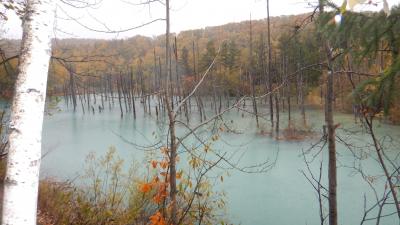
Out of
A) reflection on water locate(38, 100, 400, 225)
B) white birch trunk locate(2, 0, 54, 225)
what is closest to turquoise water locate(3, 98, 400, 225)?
reflection on water locate(38, 100, 400, 225)

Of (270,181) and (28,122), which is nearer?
(28,122)

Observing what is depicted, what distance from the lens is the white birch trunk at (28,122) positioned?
0.91 m

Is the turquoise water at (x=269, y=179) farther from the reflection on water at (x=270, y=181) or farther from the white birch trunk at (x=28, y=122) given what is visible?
the white birch trunk at (x=28, y=122)

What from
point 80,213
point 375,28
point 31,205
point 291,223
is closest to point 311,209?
point 291,223

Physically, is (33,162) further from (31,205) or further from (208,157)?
(208,157)

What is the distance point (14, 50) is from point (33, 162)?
2775 mm

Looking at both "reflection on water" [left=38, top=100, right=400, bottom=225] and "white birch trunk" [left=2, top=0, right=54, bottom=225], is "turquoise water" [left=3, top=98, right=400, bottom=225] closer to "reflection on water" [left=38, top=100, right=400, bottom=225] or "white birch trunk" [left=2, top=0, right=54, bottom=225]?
"reflection on water" [left=38, top=100, right=400, bottom=225]

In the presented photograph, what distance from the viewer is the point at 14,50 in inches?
128

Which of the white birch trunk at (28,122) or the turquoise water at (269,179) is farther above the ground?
the white birch trunk at (28,122)

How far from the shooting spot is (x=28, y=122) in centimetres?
95

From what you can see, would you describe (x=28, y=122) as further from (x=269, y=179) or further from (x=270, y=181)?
(x=269, y=179)

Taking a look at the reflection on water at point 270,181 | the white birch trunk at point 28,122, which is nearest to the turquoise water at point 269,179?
the reflection on water at point 270,181

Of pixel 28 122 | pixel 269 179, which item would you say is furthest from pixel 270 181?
pixel 28 122

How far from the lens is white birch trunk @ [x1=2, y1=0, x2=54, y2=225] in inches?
35.9
